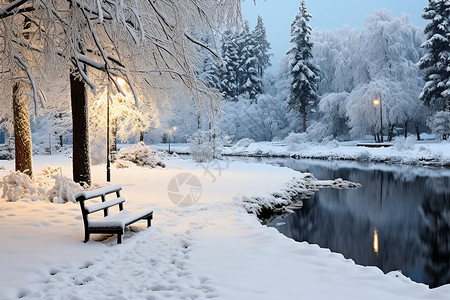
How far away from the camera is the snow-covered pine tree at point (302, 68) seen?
47.1 metres

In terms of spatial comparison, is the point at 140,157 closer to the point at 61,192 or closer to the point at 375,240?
the point at 61,192

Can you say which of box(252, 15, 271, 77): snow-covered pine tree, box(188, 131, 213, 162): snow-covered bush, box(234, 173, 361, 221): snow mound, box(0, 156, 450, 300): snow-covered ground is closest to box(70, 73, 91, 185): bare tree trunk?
box(0, 156, 450, 300): snow-covered ground

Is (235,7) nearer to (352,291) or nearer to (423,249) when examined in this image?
(352,291)

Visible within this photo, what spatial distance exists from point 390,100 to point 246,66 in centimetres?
2939

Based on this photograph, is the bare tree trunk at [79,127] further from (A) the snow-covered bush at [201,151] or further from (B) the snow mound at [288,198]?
(A) the snow-covered bush at [201,151]

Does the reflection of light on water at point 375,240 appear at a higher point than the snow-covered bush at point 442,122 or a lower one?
lower

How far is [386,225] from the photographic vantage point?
11.3 metres

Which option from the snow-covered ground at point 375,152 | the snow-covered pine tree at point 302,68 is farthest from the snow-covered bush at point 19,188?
the snow-covered pine tree at point 302,68

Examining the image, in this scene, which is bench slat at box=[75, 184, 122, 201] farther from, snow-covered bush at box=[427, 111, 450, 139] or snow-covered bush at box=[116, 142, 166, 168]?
snow-covered bush at box=[427, 111, 450, 139]

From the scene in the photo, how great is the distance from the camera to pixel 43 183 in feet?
34.4

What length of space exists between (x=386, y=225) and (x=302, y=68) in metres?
38.4

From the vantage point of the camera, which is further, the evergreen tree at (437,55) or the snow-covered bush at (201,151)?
the evergreen tree at (437,55)

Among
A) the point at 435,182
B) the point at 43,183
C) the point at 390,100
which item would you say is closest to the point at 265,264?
the point at 43,183

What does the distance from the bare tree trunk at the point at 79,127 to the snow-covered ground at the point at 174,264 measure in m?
1.64
